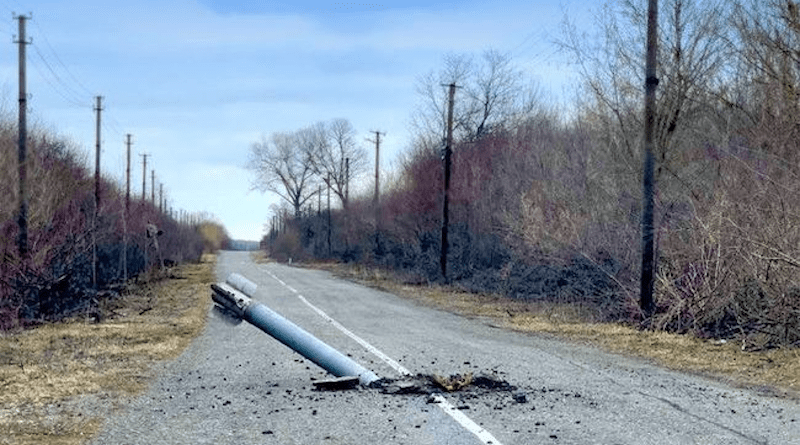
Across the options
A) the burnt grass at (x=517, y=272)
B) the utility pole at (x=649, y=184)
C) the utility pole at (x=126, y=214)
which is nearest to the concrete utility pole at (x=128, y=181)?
the utility pole at (x=126, y=214)

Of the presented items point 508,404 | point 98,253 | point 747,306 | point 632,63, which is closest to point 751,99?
point 632,63

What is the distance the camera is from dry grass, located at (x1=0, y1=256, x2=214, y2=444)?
7988mm

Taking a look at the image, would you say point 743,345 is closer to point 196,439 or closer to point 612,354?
point 612,354

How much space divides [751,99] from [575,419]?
13.8m

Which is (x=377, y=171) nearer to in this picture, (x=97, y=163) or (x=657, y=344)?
(x=97, y=163)

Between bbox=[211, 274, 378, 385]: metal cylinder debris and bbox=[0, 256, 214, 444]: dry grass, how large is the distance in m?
1.53

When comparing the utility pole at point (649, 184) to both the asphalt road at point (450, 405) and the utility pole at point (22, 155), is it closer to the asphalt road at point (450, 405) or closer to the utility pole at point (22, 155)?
the asphalt road at point (450, 405)

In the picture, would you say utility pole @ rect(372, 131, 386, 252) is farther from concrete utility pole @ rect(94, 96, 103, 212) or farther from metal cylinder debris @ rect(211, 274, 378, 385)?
metal cylinder debris @ rect(211, 274, 378, 385)

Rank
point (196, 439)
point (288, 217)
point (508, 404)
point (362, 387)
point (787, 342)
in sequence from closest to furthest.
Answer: point (196, 439), point (508, 404), point (362, 387), point (787, 342), point (288, 217)

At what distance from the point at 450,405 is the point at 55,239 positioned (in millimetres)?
18687

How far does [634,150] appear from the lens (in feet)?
71.1

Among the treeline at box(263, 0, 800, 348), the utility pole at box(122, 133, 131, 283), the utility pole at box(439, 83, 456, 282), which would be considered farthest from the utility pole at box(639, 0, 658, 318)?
the utility pole at box(122, 133, 131, 283)

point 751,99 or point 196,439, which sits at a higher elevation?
point 751,99

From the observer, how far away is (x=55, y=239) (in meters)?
24.2
